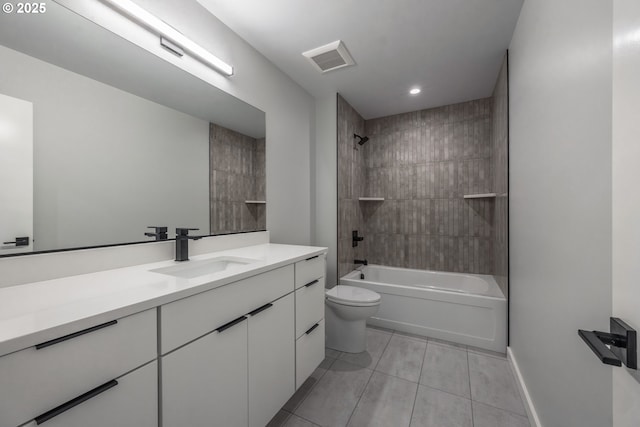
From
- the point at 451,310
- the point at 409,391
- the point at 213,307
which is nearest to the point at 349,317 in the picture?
the point at 409,391

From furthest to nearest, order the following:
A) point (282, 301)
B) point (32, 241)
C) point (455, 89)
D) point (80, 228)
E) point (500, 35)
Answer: point (455, 89) < point (500, 35) < point (282, 301) < point (80, 228) < point (32, 241)

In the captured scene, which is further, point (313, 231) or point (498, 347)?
point (313, 231)

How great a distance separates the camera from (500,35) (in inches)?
71.1

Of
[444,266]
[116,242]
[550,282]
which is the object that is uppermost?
[116,242]

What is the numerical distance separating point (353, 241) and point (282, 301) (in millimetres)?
1817

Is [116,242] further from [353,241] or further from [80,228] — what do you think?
[353,241]

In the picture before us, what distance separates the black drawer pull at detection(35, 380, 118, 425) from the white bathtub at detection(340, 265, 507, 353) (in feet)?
7.10

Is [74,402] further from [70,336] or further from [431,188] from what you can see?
[431,188]

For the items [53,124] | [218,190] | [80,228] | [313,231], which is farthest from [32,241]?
[313,231]

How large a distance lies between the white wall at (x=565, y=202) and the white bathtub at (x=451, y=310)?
508mm

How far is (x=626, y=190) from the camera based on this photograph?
0.56 m

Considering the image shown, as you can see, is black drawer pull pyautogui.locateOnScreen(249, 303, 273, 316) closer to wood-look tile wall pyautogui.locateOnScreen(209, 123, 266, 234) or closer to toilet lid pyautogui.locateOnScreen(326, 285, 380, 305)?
wood-look tile wall pyautogui.locateOnScreen(209, 123, 266, 234)

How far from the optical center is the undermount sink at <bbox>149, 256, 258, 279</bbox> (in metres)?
1.20

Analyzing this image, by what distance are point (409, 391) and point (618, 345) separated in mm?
1406
